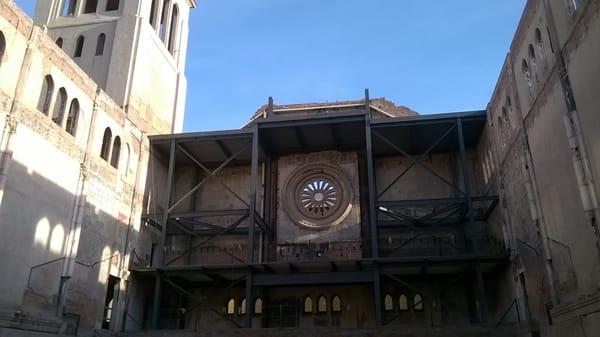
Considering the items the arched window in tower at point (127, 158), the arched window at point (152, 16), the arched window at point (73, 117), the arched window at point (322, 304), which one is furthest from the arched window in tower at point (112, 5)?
the arched window at point (322, 304)

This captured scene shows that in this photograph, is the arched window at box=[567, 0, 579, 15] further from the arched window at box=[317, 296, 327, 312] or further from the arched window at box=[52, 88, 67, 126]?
the arched window at box=[52, 88, 67, 126]

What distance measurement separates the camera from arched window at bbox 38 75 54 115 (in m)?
18.6

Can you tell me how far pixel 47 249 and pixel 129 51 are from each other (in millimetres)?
11724

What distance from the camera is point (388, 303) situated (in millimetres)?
24797

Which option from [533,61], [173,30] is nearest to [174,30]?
[173,30]

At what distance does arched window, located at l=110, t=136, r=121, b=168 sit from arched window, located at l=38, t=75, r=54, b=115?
14.6ft

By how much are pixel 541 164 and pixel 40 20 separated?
2555 centimetres

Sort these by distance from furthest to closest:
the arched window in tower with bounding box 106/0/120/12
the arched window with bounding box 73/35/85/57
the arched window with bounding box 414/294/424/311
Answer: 1. the arched window in tower with bounding box 106/0/120/12
2. the arched window with bounding box 73/35/85/57
3. the arched window with bounding box 414/294/424/311

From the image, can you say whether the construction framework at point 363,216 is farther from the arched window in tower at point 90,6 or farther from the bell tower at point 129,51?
the arched window in tower at point 90,6

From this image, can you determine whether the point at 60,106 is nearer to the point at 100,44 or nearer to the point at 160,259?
the point at 160,259

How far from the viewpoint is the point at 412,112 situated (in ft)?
121

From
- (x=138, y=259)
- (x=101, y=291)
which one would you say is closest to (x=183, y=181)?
(x=138, y=259)

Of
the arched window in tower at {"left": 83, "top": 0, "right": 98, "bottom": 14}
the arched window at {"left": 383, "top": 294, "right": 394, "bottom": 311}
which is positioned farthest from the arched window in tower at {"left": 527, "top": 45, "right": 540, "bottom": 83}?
the arched window in tower at {"left": 83, "top": 0, "right": 98, "bottom": 14}

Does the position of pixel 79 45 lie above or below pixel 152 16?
below
